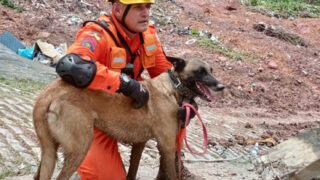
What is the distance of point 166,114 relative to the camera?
3795 mm

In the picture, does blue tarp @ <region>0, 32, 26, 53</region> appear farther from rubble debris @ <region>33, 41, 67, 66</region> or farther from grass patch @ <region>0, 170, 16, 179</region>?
grass patch @ <region>0, 170, 16, 179</region>

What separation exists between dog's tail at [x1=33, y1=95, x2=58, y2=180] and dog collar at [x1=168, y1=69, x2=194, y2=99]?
4.03ft

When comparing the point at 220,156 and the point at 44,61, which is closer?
the point at 220,156

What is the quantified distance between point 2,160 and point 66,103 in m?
1.67

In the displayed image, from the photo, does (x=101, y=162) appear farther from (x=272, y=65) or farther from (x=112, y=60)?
(x=272, y=65)

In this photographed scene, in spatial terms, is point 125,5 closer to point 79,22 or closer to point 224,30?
point 79,22

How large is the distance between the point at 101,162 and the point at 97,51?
3.81 feet

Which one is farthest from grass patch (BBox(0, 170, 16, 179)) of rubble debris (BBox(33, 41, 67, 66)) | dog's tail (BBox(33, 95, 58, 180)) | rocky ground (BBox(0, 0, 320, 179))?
rubble debris (BBox(33, 41, 67, 66))

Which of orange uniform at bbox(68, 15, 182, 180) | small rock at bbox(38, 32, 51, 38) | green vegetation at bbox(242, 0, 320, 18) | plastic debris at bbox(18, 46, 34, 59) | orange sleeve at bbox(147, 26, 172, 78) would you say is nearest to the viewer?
orange uniform at bbox(68, 15, 182, 180)

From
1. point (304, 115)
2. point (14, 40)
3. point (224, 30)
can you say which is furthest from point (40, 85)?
point (224, 30)

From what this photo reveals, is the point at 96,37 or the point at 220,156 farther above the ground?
the point at 96,37

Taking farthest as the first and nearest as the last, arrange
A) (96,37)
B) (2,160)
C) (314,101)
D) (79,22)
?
(79,22) < (314,101) < (2,160) < (96,37)

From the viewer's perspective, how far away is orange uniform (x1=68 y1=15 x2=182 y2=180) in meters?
3.67

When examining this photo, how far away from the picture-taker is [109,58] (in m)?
3.85
